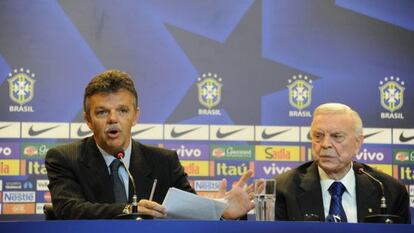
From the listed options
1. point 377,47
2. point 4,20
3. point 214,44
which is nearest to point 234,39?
point 214,44

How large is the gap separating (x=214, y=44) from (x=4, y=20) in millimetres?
1631

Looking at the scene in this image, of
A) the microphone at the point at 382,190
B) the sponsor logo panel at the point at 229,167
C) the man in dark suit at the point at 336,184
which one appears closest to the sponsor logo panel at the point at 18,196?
the sponsor logo panel at the point at 229,167

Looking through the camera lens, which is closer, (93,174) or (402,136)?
(93,174)

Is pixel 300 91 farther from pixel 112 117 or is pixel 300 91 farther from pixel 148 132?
pixel 112 117

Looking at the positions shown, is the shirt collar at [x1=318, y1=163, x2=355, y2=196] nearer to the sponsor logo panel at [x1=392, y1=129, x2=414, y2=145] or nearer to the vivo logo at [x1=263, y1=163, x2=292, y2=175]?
the vivo logo at [x1=263, y1=163, x2=292, y2=175]

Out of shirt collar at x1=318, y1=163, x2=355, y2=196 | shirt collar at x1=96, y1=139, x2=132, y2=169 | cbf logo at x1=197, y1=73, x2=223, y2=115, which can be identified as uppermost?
cbf logo at x1=197, y1=73, x2=223, y2=115

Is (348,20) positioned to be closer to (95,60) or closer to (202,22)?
(202,22)

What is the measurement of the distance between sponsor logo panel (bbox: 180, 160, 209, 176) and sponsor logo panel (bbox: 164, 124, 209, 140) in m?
0.19

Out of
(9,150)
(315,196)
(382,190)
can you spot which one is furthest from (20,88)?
(382,190)

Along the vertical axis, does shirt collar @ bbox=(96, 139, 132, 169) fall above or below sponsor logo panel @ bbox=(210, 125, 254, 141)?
below

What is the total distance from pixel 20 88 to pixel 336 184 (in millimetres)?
2733

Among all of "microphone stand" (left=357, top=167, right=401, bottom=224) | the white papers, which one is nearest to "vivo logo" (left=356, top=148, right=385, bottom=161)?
"microphone stand" (left=357, top=167, right=401, bottom=224)

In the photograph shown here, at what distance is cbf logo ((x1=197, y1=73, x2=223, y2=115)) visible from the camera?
254 inches

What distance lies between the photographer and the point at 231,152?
646 centimetres
